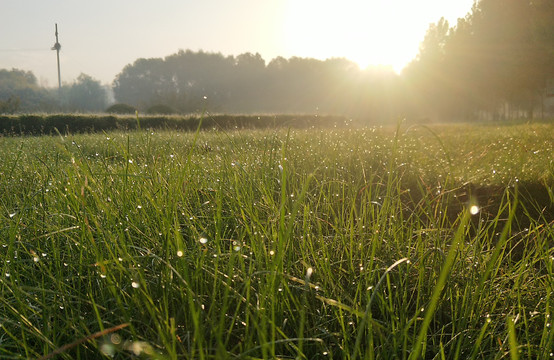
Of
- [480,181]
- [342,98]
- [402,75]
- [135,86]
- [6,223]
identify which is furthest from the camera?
[135,86]

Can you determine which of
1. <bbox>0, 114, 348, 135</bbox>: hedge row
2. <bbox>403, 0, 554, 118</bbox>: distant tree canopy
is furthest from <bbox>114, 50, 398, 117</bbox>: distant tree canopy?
<bbox>0, 114, 348, 135</bbox>: hedge row

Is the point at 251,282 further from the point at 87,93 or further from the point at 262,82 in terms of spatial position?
the point at 87,93

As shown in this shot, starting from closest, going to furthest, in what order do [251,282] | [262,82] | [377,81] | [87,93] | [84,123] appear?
[251,282] < [84,123] < [377,81] < [262,82] < [87,93]

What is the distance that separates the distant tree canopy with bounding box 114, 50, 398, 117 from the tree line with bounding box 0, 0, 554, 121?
0.11 m

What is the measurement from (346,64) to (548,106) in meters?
22.5

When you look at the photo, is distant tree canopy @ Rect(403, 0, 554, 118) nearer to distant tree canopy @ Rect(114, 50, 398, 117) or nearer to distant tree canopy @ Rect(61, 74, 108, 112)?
distant tree canopy @ Rect(114, 50, 398, 117)

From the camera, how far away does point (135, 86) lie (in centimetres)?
5238

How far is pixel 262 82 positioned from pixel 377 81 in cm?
1298

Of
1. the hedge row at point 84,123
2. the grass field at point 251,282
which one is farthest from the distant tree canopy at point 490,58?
the grass field at point 251,282

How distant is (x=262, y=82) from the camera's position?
48.6 metres

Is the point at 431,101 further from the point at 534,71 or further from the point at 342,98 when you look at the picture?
the point at 534,71

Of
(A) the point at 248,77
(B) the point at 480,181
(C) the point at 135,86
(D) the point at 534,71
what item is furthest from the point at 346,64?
(B) the point at 480,181

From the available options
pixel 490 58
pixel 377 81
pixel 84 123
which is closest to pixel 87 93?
pixel 377 81

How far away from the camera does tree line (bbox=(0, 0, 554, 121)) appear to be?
57.1 ft
